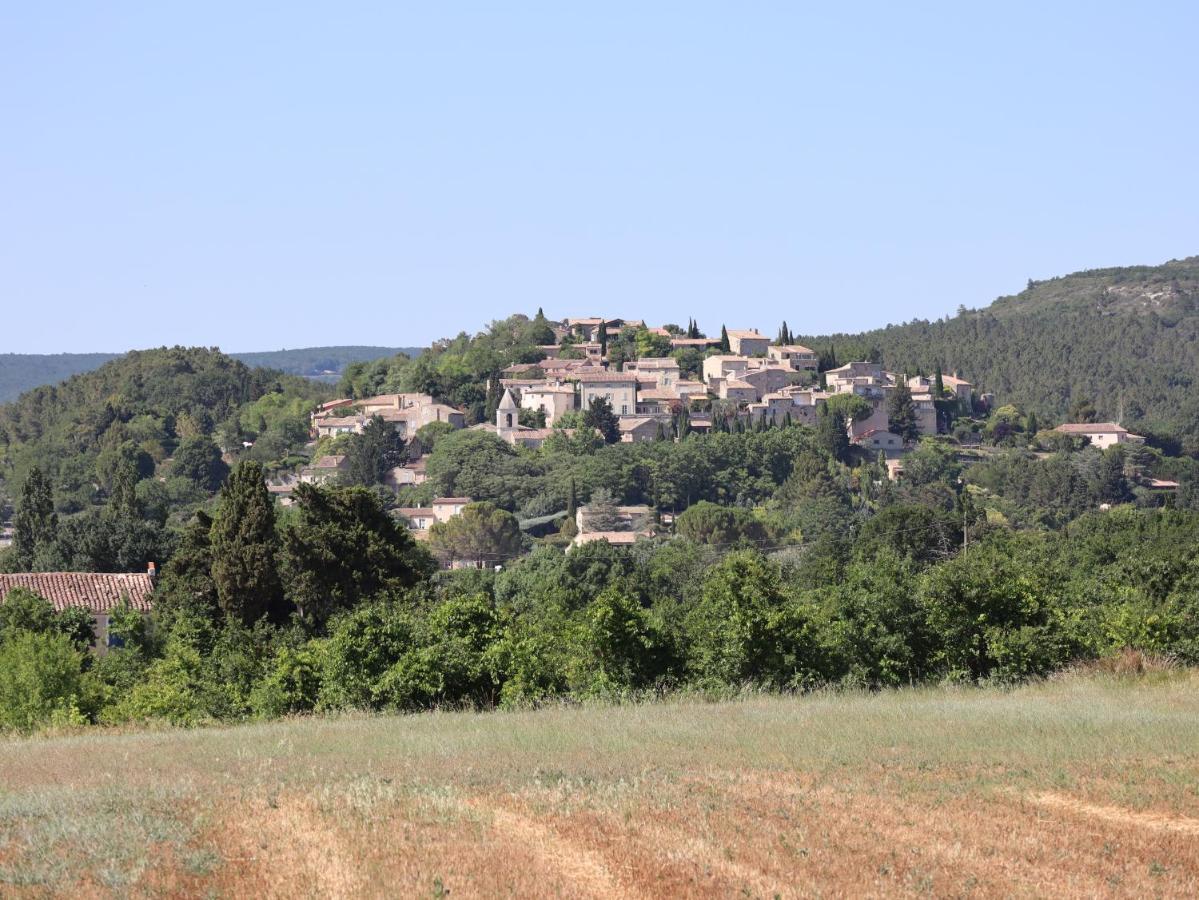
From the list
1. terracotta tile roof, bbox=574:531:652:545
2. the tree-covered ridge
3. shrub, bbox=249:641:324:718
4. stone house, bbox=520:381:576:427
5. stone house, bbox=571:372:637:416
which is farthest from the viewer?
the tree-covered ridge

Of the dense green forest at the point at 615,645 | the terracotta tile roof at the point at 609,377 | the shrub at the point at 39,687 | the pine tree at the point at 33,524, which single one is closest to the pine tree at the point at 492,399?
the terracotta tile roof at the point at 609,377

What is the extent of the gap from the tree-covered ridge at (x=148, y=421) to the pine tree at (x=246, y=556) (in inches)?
2880

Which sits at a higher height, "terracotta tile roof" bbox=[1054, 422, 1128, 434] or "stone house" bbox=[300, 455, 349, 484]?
"stone house" bbox=[300, 455, 349, 484]

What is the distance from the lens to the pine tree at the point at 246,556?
4059cm

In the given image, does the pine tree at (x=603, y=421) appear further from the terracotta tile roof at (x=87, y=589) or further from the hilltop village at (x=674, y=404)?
the terracotta tile roof at (x=87, y=589)

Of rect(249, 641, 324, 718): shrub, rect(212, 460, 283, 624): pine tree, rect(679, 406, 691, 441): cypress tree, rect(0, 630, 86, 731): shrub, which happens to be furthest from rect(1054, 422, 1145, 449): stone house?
rect(249, 641, 324, 718): shrub

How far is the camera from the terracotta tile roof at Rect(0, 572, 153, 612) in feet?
144

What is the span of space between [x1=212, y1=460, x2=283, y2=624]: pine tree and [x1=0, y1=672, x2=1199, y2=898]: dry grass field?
2330 cm

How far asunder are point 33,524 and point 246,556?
32.7 meters

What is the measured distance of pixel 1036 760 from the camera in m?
14.3

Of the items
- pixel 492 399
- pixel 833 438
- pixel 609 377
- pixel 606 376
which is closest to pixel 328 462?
pixel 492 399

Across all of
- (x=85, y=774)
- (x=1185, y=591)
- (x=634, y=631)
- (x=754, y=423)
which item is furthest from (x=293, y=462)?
(x=85, y=774)

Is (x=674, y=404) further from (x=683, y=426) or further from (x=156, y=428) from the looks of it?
(x=156, y=428)

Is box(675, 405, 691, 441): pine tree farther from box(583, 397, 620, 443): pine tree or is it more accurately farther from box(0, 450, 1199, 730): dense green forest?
box(0, 450, 1199, 730): dense green forest
